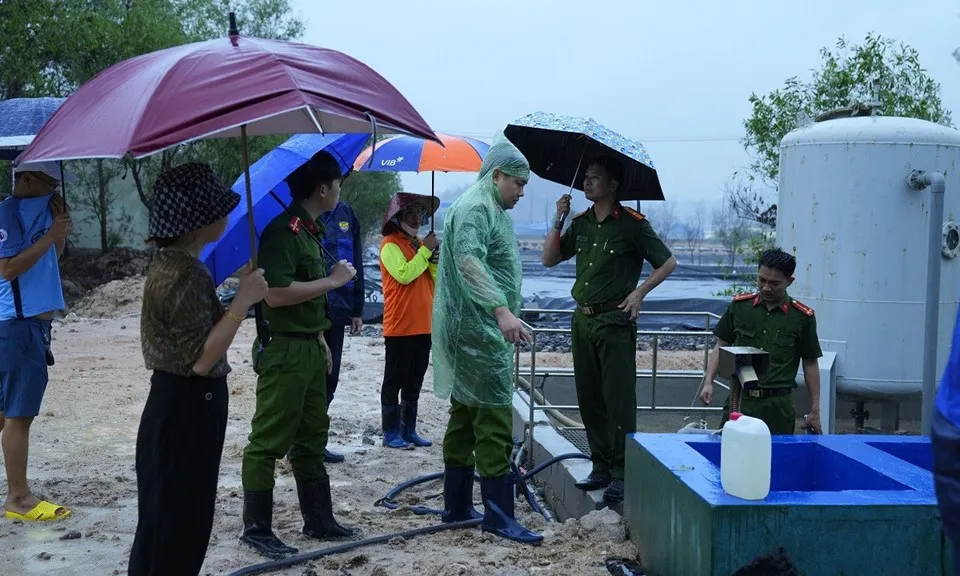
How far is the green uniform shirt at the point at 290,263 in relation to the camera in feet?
14.9

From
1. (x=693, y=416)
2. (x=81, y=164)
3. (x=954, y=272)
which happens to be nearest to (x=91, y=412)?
(x=693, y=416)

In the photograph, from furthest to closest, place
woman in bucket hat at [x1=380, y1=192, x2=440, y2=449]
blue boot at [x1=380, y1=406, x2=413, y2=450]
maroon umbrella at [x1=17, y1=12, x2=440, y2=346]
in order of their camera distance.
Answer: blue boot at [x1=380, y1=406, x2=413, y2=450], woman in bucket hat at [x1=380, y1=192, x2=440, y2=449], maroon umbrella at [x1=17, y1=12, x2=440, y2=346]

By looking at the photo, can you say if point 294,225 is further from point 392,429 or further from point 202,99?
point 392,429

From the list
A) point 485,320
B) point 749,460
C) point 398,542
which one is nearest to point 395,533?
point 398,542

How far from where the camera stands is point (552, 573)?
4.23 metres

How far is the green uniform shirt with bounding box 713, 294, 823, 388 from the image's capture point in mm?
5375

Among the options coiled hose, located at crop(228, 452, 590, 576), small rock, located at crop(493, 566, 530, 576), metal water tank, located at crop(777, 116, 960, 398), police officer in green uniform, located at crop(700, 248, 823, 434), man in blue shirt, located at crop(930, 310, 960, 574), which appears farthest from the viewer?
metal water tank, located at crop(777, 116, 960, 398)

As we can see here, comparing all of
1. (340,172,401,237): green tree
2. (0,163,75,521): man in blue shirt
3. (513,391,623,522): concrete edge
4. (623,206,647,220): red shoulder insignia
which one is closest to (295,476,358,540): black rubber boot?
(0,163,75,521): man in blue shirt

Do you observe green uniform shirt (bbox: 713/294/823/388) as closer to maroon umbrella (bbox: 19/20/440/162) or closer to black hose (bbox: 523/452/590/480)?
black hose (bbox: 523/452/590/480)

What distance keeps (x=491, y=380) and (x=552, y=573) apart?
41.9 inches

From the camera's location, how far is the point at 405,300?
7.26 meters

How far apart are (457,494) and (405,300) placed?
7.64ft

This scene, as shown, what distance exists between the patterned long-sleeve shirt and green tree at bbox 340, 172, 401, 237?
87.8 feet

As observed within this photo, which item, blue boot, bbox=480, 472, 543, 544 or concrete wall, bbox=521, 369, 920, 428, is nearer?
blue boot, bbox=480, 472, 543, 544
